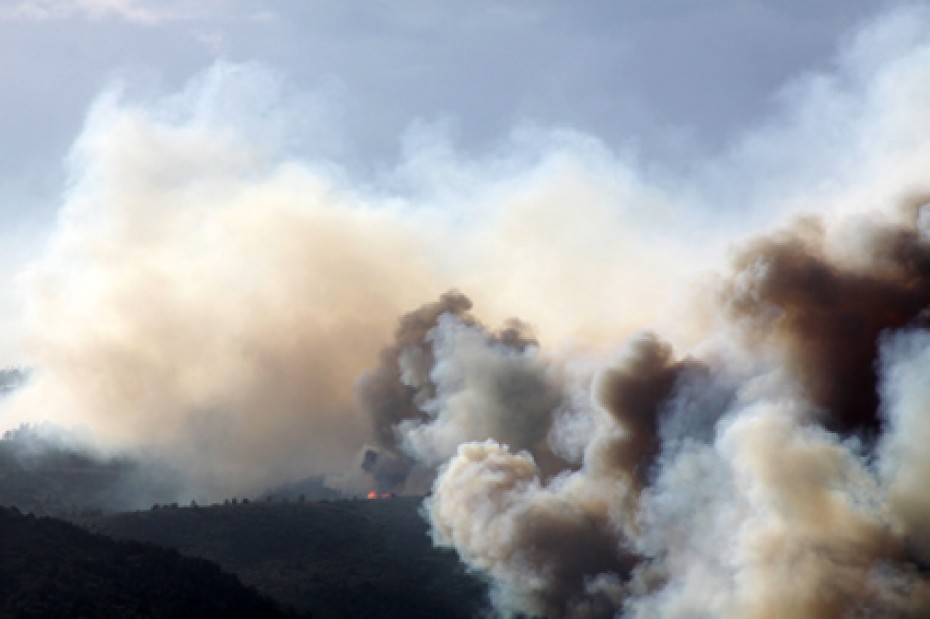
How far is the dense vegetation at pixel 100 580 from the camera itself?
116 meters

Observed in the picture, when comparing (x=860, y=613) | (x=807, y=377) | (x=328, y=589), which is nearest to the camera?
(x=860, y=613)

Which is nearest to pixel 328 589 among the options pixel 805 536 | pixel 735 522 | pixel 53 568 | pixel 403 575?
pixel 403 575

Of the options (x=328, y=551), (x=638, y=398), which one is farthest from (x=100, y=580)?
(x=638, y=398)

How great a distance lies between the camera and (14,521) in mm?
135750

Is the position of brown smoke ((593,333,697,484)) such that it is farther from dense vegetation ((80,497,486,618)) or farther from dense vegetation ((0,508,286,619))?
dense vegetation ((0,508,286,619))

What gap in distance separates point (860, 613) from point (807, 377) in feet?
102

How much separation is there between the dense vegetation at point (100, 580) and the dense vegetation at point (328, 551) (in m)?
11.5

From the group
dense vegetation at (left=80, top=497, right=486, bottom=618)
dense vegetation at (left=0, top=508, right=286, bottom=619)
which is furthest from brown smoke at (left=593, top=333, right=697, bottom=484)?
dense vegetation at (left=0, top=508, right=286, bottom=619)

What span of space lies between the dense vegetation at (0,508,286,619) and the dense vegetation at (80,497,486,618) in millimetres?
11485

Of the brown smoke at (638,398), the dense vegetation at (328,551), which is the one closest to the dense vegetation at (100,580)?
the dense vegetation at (328,551)

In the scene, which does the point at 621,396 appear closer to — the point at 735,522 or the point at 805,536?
the point at 735,522

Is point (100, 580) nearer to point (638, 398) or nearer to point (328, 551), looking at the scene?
point (328, 551)

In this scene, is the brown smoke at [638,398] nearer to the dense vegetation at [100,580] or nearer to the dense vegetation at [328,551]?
the dense vegetation at [328,551]

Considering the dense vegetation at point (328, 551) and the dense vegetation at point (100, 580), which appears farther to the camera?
the dense vegetation at point (328, 551)
